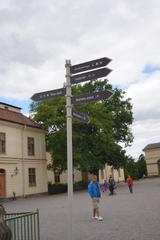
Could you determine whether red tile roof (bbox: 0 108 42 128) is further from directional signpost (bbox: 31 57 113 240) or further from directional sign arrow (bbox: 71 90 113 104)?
directional sign arrow (bbox: 71 90 113 104)

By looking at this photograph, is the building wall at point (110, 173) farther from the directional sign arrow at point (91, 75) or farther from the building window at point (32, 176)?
the directional sign arrow at point (91, 75)

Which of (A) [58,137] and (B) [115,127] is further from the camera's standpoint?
(B) [115,127]

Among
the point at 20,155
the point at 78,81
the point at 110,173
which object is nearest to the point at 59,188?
the point at 20,155

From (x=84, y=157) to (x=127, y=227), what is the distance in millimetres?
32861

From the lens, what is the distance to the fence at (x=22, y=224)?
912 cm

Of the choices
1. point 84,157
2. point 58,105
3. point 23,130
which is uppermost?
point 58,105

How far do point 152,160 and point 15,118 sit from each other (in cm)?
6781

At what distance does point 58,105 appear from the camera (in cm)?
4691

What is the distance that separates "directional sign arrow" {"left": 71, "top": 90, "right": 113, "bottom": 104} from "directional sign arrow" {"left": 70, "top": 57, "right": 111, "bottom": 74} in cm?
53

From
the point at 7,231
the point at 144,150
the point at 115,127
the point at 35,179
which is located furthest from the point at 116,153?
the point at 144,150

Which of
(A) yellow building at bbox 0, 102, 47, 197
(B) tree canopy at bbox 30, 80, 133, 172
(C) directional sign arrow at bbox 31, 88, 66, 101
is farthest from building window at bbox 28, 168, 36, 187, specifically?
(C) directional sign arrow at bbox 31, 88, 66, 101

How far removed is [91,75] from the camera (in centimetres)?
828

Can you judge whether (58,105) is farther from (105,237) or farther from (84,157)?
(105,237)

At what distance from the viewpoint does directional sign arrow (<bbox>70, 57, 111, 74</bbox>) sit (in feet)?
26.7
